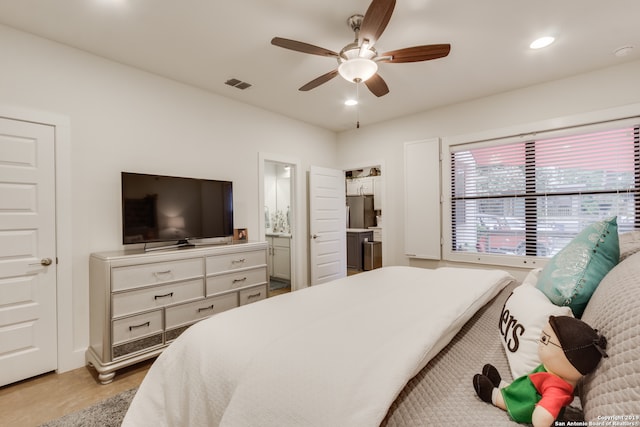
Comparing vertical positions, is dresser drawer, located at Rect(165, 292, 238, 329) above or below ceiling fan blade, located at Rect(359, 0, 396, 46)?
below

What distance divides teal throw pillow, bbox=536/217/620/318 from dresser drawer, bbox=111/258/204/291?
262 cm

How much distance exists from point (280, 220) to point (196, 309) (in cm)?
349

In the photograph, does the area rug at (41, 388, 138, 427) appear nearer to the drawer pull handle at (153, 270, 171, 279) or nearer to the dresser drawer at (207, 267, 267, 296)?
the drawer pull handle at (153, 270, 171, 279)

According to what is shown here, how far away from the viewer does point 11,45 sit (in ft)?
7.47

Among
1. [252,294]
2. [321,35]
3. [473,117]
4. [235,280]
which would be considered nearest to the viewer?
[321,35]

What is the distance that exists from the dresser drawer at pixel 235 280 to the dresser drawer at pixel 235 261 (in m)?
0.06

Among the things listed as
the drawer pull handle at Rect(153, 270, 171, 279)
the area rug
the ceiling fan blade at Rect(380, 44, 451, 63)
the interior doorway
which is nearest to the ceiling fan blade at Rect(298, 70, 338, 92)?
the ceiling fan blade at Rect(380, 44, 451, 63)

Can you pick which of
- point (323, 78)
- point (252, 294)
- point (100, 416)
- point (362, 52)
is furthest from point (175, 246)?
point (362, 52)

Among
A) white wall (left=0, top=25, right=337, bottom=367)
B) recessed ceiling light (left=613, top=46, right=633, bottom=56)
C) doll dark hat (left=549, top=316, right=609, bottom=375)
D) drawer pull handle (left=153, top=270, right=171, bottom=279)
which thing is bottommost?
drawer pull handle (left=153, top=270, right=171, bottom=279)

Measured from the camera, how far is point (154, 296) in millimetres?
2510

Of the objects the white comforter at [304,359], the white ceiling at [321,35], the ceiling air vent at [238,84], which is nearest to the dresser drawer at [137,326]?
the white comforter at [304,359]

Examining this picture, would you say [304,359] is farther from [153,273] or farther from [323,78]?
[323,78]

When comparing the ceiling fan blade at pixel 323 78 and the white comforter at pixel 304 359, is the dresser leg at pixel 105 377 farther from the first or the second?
the ceiling fan blade at pixel 323 78

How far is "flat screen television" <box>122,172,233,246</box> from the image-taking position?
8.81 ft
